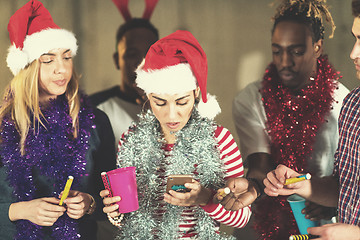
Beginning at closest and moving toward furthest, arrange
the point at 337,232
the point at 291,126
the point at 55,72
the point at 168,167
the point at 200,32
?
the point at 337,232, the point at 168,167, the point at 55,72, the point at 291,126, the point at 200,32

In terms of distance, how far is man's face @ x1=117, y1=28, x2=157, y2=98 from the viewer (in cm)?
357

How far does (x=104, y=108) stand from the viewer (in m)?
3.67

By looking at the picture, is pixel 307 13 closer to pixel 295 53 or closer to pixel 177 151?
pixel 295 53

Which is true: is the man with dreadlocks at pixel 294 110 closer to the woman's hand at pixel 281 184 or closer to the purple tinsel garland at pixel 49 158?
the woman's hand at pixel 281 184

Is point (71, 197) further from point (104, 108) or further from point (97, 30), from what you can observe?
point (97, 30)

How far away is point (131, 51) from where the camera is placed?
11.8 ft

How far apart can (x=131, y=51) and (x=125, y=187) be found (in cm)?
170

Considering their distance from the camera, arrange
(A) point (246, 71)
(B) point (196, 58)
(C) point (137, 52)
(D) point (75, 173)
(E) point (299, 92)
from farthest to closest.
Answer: (A) point (246, 71)
(C) point (137, 52)
(E) point (299, 92)
(D) point (75, 173)
(B) point (196, 58)

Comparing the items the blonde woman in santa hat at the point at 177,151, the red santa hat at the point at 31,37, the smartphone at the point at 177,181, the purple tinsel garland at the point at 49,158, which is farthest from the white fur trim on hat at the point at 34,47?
the smartphone at the point at 177,181

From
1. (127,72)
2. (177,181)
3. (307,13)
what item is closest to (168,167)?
(177,181)

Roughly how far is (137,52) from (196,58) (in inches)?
55.6

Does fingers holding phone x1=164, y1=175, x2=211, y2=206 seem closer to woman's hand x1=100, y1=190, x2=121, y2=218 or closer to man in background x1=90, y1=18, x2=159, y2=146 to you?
woman's hand x1=100, y1=190, x2=121, y2=218

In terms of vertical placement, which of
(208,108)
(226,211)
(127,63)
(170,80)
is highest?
(127,63)

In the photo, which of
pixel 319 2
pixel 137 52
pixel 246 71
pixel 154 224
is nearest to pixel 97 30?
pixel 137 52
